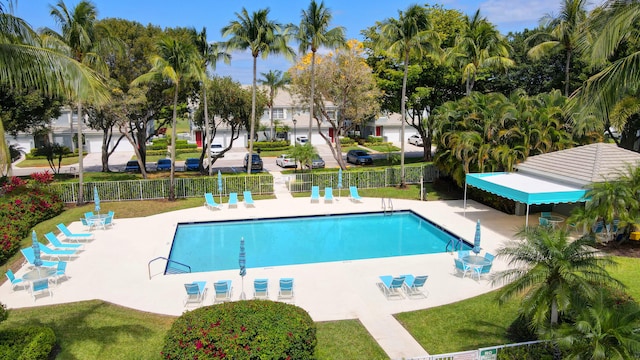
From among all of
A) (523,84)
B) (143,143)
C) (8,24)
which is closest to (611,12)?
(8,24)

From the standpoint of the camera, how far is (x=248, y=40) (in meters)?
25.3

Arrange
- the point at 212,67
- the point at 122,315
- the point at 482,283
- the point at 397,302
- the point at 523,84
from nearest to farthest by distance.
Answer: the point at 122,315
the point at 397,302
the point at 482,283
the point at 212,67
the point at 523,84

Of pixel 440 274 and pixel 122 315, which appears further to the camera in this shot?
pixel 440 274

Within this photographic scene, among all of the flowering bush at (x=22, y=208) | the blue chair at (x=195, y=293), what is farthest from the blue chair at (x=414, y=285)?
the flowering bush at (x=22, y=208)

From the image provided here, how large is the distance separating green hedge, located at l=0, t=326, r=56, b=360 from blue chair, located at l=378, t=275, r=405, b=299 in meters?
8.61

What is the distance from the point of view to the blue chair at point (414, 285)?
13094 mm

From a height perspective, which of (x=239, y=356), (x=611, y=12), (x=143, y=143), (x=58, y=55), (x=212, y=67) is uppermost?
(x=212, y=67)

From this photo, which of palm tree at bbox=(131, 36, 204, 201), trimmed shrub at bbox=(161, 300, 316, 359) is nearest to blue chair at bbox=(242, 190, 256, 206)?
palm tree at bbox=(131, 36, 204, 201)

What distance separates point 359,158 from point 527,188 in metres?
21.1

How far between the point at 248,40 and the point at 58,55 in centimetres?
1782

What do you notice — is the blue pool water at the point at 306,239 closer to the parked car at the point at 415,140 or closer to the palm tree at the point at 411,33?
the palm tree at the point at 411,33

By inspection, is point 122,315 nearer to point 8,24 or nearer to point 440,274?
point 8,24

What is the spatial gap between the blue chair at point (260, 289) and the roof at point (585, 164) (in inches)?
512

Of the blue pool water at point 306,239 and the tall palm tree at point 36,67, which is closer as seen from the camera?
the tall palm tree at point 36,67
